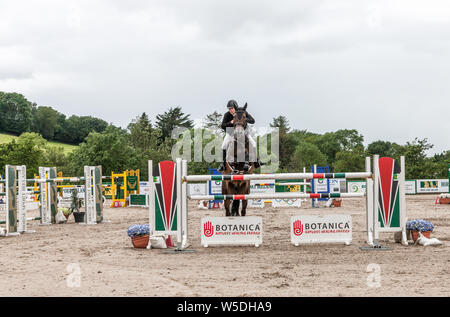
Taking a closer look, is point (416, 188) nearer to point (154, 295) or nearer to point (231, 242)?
point (231, 242)

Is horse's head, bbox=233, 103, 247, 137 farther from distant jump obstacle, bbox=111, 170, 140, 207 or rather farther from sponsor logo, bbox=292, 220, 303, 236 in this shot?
distant jump obstacle, bbox=111, 170, 140, 207

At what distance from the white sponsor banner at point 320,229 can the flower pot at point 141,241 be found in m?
2.16

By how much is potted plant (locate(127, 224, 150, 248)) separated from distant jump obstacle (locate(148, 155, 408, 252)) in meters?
0.17

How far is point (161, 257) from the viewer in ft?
20.0

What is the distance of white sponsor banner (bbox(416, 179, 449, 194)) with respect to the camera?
32.9 metres

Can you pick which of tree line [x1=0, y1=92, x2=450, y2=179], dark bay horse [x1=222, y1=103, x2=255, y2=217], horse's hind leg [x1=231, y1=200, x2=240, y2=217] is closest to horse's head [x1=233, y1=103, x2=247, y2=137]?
dark bay horse [x1=222, y1=103, x2=255, y2=217]

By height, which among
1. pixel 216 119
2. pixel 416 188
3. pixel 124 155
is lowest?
pixel 416 188

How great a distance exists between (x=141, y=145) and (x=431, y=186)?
38.7 metres

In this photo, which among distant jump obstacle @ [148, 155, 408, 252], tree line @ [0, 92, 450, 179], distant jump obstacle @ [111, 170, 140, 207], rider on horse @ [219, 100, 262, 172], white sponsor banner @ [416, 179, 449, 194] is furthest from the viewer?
tree line @ [0, 92, 450, 179]

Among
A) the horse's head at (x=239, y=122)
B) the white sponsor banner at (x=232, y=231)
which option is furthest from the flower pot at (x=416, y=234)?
the horse's head at (x=239, y=122)

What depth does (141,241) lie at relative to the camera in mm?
7016

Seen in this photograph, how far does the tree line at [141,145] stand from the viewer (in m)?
50.3

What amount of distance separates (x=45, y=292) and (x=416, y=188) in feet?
106
